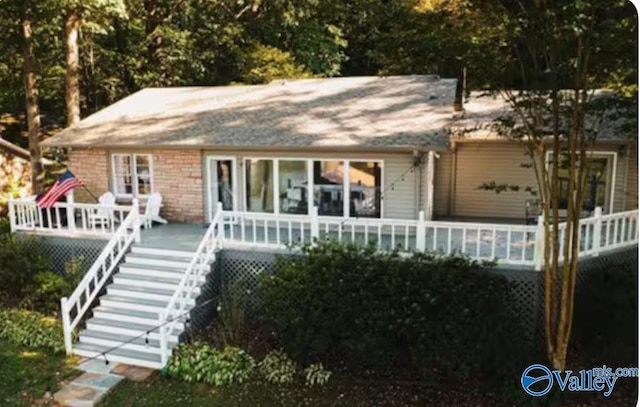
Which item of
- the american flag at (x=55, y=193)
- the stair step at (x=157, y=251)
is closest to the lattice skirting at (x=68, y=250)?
the american flag at (x=55, y=193)

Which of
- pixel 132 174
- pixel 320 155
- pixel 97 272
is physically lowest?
pixel 97 272

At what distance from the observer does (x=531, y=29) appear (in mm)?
7609

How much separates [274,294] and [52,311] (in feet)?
17.7

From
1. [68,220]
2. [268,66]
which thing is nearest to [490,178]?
[68,220]

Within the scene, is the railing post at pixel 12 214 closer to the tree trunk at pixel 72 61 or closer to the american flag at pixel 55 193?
the american flag at pixel 55 193

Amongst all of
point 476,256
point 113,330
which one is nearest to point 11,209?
point 113,330

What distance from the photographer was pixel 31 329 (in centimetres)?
1052

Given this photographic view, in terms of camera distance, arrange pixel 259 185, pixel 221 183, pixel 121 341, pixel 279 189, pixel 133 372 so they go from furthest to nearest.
Result: 1. pixel 221 183
2. pixel 259 185
3. pixel 279 189
4. pixel 121 341
5. pixel 133 372

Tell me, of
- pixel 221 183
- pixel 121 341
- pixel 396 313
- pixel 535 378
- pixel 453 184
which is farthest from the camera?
pixel 453 184

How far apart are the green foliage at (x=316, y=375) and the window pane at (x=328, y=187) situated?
456 centimetres

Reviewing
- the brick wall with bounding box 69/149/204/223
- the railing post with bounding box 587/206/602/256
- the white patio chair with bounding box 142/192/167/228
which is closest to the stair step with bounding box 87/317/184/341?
the white patio chair with bounding box 142/192/167/228

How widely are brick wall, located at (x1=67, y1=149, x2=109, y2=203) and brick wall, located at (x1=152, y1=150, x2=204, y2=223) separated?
1.56 meters

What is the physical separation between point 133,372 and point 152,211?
4.82 m

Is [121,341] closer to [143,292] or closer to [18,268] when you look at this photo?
[143,292]
